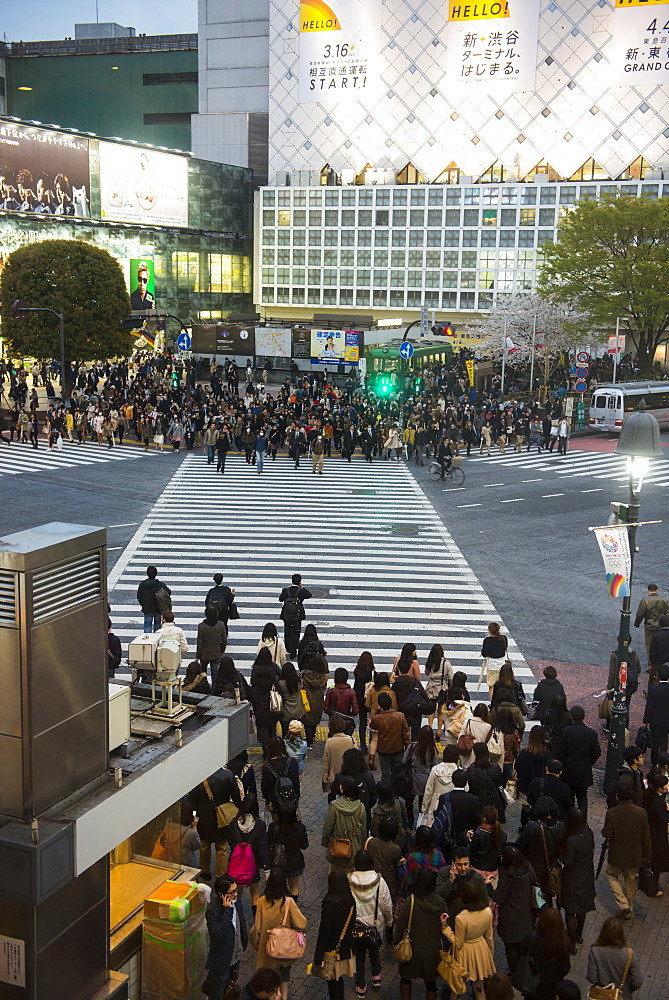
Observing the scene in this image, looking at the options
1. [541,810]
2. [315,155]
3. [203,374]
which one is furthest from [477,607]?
[315,155]

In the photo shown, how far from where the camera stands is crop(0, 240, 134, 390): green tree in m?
49.3

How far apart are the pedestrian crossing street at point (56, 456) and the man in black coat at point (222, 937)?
2509cm

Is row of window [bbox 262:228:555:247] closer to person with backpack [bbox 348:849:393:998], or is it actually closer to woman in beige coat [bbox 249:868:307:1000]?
person with backpack [bbox 348:849:393:998]

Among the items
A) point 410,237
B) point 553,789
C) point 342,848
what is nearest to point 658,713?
point 553,789

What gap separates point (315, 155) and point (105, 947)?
3316 inches

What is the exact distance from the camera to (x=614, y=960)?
21.5 ft

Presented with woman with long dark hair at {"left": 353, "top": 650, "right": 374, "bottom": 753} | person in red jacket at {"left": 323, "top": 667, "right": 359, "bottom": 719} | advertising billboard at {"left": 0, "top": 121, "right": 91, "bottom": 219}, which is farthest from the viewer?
advertising billboard at {"left": 0, "top": 121, "right": 91, "bottom": 219}

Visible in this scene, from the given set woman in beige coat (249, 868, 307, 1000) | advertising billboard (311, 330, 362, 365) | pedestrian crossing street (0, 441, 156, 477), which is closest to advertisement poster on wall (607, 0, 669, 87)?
advertising billboard (311, 330, 362, 365)

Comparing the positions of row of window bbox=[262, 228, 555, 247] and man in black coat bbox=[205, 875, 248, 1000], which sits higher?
row of window bbox=[262, 228, 555, 247]

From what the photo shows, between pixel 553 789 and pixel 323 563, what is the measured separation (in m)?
12.8

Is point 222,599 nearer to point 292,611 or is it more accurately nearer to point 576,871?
point 292,611

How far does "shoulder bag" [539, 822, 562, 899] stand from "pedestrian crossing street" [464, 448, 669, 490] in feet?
80.7

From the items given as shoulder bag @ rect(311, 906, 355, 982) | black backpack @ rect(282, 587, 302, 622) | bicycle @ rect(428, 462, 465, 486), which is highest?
bicycle @ rect(428, 462, 465, 486)

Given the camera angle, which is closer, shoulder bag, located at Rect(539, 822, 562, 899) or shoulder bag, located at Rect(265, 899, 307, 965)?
shoulder bag, located at Rect(265, 899, 307, 965)
